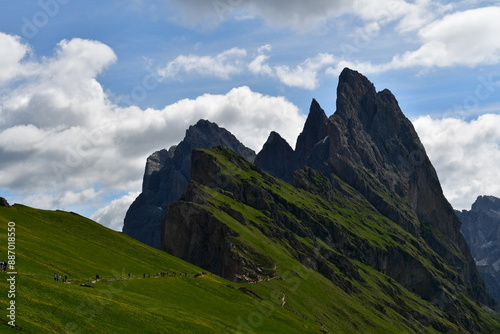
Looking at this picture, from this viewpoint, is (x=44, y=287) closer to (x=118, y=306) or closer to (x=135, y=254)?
(x=118, y=306)

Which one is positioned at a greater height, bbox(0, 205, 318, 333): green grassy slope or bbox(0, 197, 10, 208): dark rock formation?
bbox(0, 197, 10, 208): dark rock formation

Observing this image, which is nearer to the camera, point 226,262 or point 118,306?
point 118,306

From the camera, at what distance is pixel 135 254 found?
123 meters

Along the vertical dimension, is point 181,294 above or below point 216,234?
below

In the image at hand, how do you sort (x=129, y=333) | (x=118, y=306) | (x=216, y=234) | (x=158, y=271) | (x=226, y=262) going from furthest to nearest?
(x=216, y=234) < (x=226, y=262) < (x=158, y=271) < (x=118, y=306) < (x=129, y=333)

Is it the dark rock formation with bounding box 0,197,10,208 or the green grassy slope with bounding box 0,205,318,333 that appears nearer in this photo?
the green grassy slope with bounding box 0,205,318,333

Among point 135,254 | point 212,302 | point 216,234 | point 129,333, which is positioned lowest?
point 129,333

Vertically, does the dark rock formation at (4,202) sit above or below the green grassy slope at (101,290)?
above

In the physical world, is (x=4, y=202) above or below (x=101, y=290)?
above

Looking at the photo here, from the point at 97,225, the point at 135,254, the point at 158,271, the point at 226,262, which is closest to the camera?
the point at 158,271

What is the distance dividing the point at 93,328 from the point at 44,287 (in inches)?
403

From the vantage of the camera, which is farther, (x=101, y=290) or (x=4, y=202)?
(x=4, y=202)

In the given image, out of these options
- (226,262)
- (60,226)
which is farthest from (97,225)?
(226,262)

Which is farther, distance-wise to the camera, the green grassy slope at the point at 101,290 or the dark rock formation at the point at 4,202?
the dark rock formation at the point at 4,202
